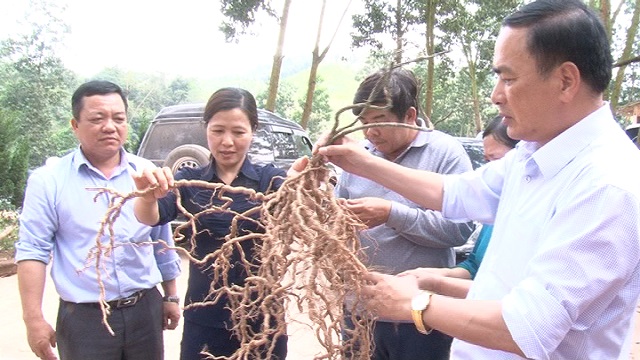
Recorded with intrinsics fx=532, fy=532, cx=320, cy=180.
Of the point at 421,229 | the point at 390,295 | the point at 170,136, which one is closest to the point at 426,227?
the point at 421,229

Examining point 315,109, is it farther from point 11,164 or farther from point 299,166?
point 299,166

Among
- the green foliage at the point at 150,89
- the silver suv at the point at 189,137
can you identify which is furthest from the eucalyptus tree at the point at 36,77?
the green foliage at the point at 150,89

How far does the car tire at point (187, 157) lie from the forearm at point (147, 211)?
374 cm

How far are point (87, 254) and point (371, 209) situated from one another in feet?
3.18

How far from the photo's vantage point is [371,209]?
1.64 m

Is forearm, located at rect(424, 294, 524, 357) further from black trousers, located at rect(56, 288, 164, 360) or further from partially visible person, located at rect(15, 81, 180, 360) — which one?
black trousers, located at rect(56, 288, 164, 360)

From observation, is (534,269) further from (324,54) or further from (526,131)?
(324,54)

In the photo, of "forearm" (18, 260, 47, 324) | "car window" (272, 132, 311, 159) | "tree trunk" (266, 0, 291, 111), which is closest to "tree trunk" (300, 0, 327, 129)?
"tree trunk" (266, 0, 291, 111)

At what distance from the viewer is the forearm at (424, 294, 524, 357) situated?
102 centimetres

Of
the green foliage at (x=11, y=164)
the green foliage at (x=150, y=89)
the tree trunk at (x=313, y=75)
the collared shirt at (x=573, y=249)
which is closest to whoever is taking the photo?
the collared shirt at (x=573, y=249)

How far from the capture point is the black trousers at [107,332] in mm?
1864

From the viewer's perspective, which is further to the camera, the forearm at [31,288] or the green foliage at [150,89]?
the green foliage at [150,89]

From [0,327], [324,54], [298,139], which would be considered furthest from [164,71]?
[0,327]

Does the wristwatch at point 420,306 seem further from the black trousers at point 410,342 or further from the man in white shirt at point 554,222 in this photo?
the black trousers at point 410,342
